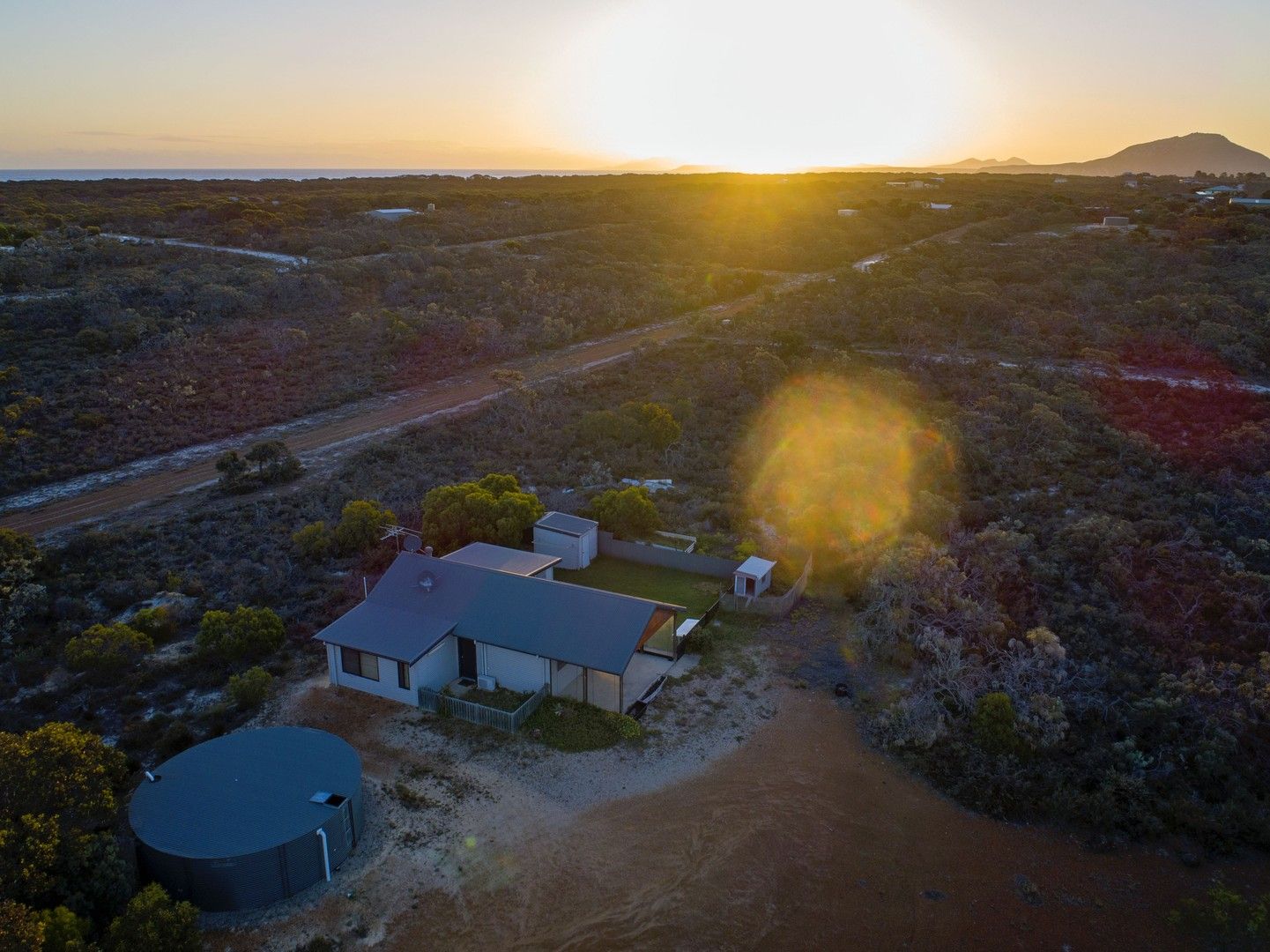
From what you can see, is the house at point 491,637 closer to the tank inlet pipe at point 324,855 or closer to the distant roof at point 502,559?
the distant roof at point 502,559

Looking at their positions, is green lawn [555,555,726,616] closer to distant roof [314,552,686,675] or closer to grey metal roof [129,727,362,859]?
distant roof [314,552,686,675]

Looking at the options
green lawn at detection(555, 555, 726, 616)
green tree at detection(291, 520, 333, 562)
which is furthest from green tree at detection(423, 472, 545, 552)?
green tree at detection(291, 520, 333, 562)

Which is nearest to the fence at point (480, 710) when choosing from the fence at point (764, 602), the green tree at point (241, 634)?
the green tree at point (241, 634)

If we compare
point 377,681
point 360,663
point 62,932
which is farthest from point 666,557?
point 62,932

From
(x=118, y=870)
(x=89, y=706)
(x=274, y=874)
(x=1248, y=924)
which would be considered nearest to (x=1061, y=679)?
(x=1248, y=924)

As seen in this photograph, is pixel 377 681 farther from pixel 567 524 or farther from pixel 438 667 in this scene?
pixel 567 524

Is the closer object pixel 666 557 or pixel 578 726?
pixel 578 726

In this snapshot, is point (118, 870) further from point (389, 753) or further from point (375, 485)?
point (375, 485)
